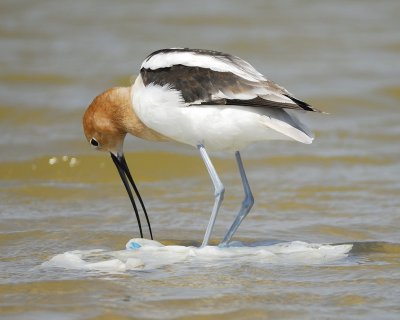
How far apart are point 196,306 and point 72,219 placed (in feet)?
9.00

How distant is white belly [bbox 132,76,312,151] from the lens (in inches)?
264

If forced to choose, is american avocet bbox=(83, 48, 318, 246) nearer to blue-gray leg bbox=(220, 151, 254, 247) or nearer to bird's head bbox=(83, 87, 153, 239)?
blue-gray leg bbox=(220, 151, 254, 247)

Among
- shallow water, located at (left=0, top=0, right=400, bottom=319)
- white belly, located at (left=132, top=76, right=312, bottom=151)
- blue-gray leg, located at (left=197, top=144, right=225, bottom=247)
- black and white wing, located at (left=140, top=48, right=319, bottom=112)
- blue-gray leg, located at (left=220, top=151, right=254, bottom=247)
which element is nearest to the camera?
shallow water, located at (left=0, top=0, right=400, bottom=319)

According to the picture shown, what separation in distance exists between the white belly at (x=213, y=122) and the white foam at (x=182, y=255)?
74 centimetres

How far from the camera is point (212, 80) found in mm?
6801

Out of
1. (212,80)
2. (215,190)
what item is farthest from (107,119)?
(212,80)

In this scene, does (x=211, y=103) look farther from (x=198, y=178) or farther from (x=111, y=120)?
(x=198, y=178)

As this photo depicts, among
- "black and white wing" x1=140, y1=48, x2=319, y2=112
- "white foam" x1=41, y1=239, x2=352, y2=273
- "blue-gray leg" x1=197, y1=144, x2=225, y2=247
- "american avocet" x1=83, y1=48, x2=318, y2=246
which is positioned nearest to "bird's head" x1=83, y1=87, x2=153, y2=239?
"american avocet" x1=83, y1=48, x2=318, y2=246

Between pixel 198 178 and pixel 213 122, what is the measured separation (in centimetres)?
295

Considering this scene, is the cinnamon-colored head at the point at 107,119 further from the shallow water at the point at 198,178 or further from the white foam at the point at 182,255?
the white foam at the point at 182,255

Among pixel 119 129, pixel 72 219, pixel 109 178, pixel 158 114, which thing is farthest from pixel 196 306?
pixel 109 178

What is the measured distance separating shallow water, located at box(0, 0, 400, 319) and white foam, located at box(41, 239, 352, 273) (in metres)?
0.02

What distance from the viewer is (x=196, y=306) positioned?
580 centimetres

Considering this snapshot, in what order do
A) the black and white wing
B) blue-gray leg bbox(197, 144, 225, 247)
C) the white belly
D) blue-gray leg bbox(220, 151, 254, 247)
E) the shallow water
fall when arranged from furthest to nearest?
blue-gray leg bbox(220, 151, 254, 247) < blue-gray leg bbox(197, 144, 225, 247) < the white belly < the black and white wing < the shallow water
